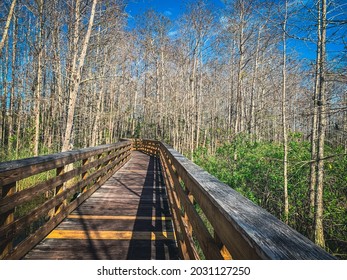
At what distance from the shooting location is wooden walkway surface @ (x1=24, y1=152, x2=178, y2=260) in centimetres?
270

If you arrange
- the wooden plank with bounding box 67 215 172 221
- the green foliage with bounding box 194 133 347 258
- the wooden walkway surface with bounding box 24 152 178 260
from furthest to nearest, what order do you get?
the green foliage with bounding box 194 133 347 258 < the wooden plank with bounding box 67 215 172 221 < the wooden walkway surface with bounding box 24 152 178 260

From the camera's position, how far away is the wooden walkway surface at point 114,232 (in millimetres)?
2703

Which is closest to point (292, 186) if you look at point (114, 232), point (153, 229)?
point (153, 229)

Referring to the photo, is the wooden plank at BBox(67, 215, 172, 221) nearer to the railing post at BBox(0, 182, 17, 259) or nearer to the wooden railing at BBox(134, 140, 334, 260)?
the railing post at BBox(0, 182, 17, 259)

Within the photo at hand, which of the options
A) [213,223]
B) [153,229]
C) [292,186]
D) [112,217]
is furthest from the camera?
[292,186]

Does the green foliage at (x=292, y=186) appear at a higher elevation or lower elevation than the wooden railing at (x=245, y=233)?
lower

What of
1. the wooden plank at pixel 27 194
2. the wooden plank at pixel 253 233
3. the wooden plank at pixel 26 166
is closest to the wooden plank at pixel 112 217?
the wooden plank at pixel 27 194

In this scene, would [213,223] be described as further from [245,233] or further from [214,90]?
[214,90]

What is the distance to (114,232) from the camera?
3.29 meters

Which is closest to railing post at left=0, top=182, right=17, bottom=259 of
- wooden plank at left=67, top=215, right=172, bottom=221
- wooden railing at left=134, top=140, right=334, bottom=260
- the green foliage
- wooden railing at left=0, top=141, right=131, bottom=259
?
wooden railing at left=0, top=141, right=131, bottom=259

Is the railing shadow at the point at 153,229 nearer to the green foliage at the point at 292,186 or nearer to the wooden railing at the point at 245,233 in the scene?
the wooden railing at the point at 245,233

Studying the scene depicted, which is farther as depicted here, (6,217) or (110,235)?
(110,235)

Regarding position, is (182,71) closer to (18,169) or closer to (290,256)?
(18,169)
